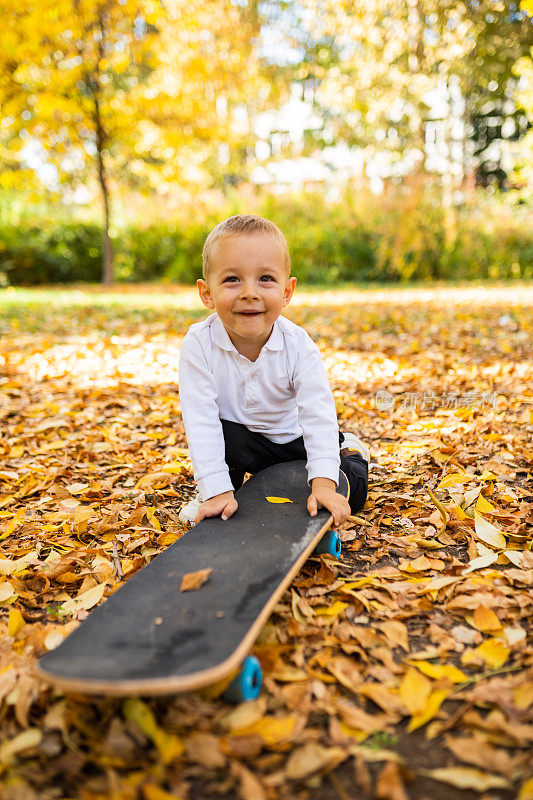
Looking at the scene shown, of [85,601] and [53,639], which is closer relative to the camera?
[53,639]

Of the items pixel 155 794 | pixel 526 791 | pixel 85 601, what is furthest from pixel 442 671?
pixel 85 601

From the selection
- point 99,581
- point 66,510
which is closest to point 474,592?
point 99,581

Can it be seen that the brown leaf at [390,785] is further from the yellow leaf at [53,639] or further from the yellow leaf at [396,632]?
the yellow leaf at [53,639]

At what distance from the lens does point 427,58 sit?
15.5 metres

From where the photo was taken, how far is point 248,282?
6.74 feet

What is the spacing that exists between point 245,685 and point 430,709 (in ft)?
1.38

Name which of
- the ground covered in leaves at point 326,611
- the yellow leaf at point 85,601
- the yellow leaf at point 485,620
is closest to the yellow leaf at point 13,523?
the ground covered in leaves at point 326,611

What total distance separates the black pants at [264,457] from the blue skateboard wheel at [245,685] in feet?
3.37

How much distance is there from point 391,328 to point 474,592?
16.7ft

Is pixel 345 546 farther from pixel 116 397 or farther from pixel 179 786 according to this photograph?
pixel 116 397

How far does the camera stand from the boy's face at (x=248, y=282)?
2033mm

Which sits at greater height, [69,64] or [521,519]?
[69,64]

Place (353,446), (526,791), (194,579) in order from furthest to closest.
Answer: (353,446), (194,579), (526,791)

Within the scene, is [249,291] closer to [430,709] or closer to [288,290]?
[288,290]
